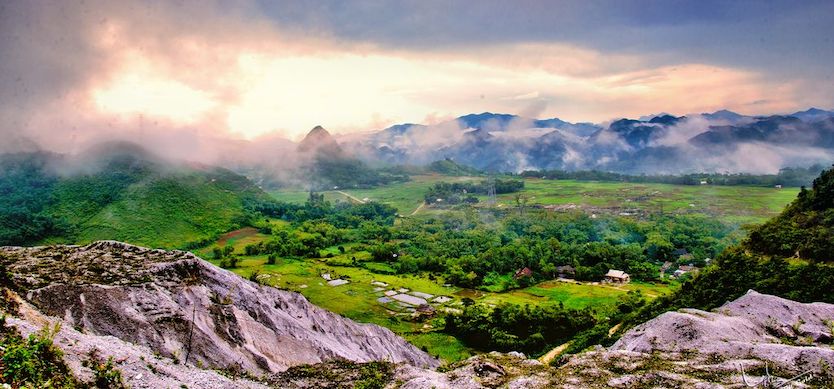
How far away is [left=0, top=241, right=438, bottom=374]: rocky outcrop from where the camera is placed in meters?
19.2

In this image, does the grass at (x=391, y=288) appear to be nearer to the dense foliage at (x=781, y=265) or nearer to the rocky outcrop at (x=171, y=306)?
the dense foliage at (x=781, y=265)

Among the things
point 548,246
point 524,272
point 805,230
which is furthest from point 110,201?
point 805,230

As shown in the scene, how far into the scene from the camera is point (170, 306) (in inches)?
838

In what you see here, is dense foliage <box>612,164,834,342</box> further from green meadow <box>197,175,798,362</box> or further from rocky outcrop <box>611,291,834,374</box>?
green meadow <box>197,175,798,362</box>

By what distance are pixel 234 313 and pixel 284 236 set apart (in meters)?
70.2

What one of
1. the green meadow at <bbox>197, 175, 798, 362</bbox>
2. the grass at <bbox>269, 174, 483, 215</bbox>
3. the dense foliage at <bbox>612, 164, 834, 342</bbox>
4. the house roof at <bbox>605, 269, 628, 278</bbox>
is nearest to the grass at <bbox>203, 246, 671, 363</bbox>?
the green meadow at <bbox>197, 175, 798, 362</bbox>

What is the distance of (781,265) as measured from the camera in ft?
112

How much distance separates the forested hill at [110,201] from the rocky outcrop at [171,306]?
60.7 metres

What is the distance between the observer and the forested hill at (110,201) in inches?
3093

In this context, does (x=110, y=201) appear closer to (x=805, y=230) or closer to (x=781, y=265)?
(x=781, y=265)

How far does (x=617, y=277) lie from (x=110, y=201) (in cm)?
9607

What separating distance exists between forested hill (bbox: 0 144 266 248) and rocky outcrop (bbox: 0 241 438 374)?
60.7 meters

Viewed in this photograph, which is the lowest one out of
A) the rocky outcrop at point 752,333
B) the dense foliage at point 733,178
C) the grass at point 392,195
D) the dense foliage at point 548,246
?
the dense foliage at point 548,246

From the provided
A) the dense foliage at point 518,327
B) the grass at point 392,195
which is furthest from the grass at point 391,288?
the grass at point 392,195
